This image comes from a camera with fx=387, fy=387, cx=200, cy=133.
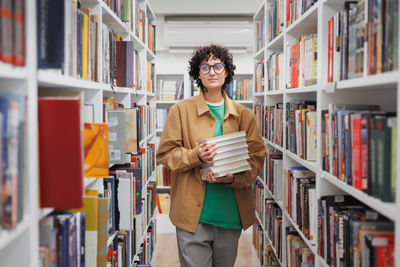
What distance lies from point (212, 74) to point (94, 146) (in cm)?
101

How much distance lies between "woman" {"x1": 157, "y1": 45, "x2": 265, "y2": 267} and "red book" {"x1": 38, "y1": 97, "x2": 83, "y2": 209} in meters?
0.96

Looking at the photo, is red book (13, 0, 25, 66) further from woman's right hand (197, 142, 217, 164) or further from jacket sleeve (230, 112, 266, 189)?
jacket sleeve (230, 112, 266, 189)

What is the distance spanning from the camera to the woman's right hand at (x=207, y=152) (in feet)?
6.35

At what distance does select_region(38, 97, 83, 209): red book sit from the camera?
1060 millimetres

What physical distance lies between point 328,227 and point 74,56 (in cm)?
121

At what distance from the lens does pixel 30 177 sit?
996mm

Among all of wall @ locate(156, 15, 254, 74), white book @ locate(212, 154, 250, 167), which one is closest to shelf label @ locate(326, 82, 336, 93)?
white book @ locate(212, 154, 250, 167)

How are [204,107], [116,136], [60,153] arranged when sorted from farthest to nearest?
[204,107], [116,136], [60,153]

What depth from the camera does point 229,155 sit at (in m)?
2.00

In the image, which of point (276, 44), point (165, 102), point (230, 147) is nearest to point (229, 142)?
point (230, 147)

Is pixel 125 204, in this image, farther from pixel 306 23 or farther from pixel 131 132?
pixel 306 23

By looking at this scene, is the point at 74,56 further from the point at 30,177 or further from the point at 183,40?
the point at 183,40

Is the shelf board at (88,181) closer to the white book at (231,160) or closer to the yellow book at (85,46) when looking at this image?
the yellow book at (85,46)

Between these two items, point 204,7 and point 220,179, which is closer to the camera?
point 220,179
